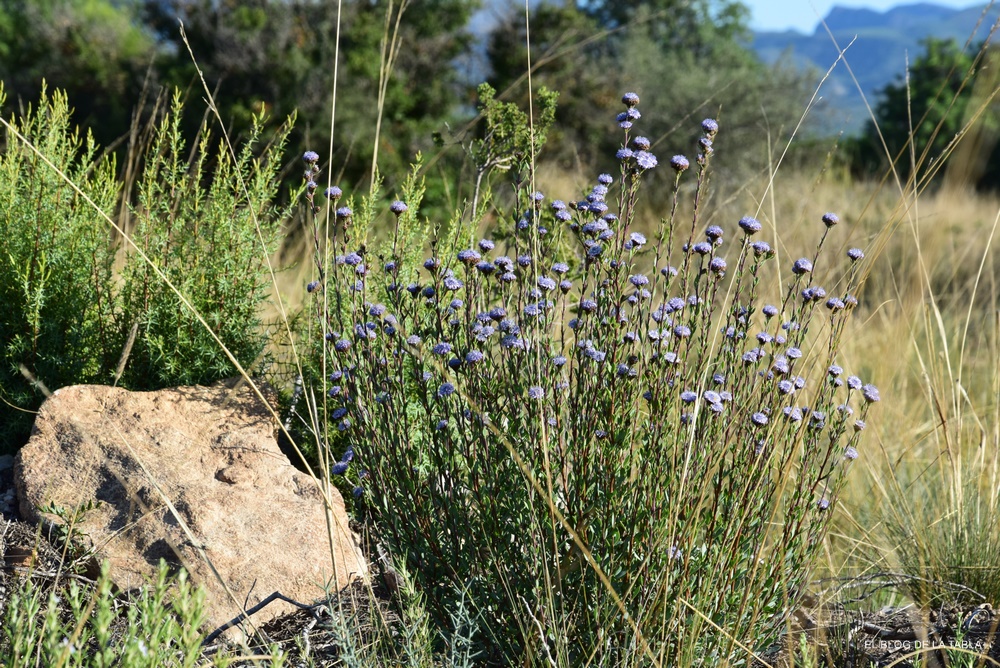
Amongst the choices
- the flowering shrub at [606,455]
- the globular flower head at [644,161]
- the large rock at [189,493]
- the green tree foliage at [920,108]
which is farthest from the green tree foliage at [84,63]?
the green tree foliage at [920,108]

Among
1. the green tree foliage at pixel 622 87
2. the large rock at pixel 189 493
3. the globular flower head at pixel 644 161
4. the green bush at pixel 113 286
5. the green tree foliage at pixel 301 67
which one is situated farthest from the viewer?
the green tree foliage at pixel 622 87

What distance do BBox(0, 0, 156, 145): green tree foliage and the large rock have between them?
9.37 meters

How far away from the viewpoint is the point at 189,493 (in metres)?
2.72

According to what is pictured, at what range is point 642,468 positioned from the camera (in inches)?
80.1

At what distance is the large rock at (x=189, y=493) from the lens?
2615mm

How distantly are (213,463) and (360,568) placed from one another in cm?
65

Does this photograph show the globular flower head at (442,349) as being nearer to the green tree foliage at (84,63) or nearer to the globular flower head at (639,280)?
the globular flower head at (639,280)

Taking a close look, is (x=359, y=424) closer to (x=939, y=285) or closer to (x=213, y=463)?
(x=213, y=463)

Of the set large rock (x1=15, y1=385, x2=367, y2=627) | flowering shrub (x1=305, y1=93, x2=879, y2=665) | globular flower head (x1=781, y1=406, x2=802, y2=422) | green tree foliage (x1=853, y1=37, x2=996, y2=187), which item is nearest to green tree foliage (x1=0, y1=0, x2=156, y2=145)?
large rock (x1=15, y1=385, x2=367, y2=627)

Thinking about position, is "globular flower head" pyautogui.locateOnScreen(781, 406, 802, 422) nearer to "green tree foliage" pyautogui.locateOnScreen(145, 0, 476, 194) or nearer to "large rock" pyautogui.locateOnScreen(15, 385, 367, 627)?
"large rock" pyautogui.locateOnScreen(15, 385, 367, 627)

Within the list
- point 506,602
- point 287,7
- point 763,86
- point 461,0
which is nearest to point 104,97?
point 287,7

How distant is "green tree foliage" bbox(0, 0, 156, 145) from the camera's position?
37.9ft

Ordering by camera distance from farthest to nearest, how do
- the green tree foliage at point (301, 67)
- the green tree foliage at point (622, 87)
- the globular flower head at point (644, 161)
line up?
the green tree foliage at point (622, 87) < the green tree foliage at point (301, 67) < the globular flower head at point (644, 161)

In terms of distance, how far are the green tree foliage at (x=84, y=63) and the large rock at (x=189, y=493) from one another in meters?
9.37
